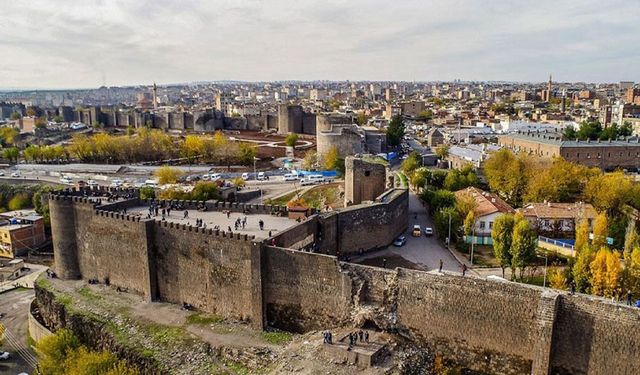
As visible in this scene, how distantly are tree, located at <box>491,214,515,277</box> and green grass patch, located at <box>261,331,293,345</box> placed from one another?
12.6 m

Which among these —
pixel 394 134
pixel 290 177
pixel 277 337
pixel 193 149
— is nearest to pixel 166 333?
pixel 277 337

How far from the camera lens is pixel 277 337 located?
71.6ft

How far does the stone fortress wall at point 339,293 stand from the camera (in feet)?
55.0

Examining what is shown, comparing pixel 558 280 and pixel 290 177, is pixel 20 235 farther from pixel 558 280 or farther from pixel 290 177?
pixel 558 280

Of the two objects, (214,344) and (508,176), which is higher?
(508,176)

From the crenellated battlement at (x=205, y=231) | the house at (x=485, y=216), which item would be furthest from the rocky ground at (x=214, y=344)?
the house at (x=485, y=216)

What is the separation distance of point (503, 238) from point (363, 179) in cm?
1126

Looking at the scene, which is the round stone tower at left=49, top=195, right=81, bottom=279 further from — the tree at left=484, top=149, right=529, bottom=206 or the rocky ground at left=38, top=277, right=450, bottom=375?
the tree at left=484, top=149, right=529, bottom=206

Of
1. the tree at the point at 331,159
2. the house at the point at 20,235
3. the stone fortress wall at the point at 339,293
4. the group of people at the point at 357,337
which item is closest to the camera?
the stone fortress wall at the point at 339,293

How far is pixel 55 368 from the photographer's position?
2241cm

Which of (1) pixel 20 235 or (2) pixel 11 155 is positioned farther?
(2) pixel 11 155

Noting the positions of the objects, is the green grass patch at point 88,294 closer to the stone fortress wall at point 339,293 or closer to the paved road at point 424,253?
the stone fortress wall at point 339,293

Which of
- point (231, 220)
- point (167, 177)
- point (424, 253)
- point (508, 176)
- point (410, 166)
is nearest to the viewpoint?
point (231, 220)

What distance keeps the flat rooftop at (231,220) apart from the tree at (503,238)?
10.7 meters
